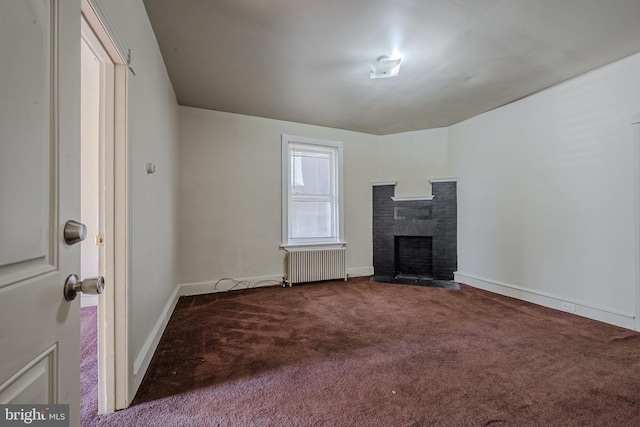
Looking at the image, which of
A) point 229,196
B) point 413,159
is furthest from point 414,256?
point 229,196

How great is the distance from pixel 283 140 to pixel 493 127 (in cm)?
304

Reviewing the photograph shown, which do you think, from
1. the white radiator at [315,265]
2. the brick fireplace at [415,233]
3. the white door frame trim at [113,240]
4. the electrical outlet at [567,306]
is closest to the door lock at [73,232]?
the white door frame trim at [113,240]

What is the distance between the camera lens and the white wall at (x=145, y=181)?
65.5 inches

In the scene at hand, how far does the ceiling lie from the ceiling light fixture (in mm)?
69

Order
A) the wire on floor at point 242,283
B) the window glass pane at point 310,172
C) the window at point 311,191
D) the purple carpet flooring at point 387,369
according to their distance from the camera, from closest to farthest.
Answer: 1. the purple carpet flooring at point 387,369
2. the wire on floor at point 242,283
3. the window at point 311,191
4. the window glass pane at point 310,172

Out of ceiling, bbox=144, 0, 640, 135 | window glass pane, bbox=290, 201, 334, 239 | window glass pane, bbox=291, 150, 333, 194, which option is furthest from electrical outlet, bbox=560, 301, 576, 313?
window glass pane, bbox=291, 150, 333, 194

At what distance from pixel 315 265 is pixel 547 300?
9.74 ft

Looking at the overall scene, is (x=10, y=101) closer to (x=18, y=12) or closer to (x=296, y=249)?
(x=18, y=12)

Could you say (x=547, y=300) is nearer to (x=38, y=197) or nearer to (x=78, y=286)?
(x=78, y=286)

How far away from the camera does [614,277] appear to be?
277 centimetres

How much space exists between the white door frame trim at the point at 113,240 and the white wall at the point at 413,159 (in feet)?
13.6

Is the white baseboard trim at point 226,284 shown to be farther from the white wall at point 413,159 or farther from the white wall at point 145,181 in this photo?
the white wall at point 413,159

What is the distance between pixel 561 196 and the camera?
126 inches

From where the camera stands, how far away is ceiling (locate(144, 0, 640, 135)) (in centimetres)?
206
